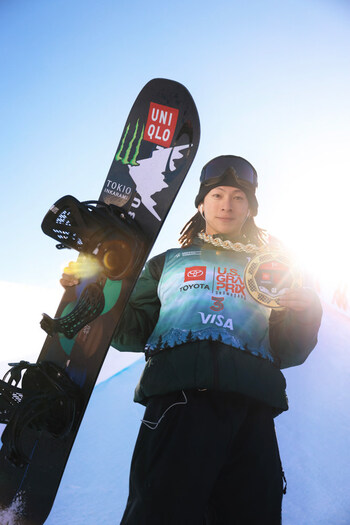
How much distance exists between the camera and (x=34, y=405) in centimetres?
163

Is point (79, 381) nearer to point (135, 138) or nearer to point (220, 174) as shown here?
point (220, 174)

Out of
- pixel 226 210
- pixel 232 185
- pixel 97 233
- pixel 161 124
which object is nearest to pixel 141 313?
pixel 97 233

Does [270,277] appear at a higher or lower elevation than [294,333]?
higher

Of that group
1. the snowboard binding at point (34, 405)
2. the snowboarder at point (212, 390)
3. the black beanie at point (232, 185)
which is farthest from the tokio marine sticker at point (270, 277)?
the snowboard binding at point (34, 405)

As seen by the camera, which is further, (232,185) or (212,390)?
(232,185)

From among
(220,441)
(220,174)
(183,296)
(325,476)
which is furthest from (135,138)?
(325,476)

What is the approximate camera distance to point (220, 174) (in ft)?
6.66

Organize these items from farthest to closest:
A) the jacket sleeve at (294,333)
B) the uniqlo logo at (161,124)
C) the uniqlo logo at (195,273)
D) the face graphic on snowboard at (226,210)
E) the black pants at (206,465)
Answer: the uniqlo logo at (161,124) < the face graphic on snowboard at (226,210) < the uniqlo logo at (195,273) < the jacket sleeve at (294,333) < the black pants at (206,465)

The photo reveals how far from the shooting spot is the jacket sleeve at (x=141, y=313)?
5.93 feet

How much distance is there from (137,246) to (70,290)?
629mm

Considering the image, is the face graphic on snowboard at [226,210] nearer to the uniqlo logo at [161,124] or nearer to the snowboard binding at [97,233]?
the snowboard binding at [97,233]

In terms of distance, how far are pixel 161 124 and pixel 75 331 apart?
1.42m

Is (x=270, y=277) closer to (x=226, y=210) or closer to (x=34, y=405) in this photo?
(x=226, y=210)

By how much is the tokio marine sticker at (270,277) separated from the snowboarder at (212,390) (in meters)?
0.05
